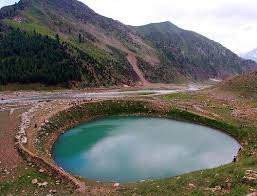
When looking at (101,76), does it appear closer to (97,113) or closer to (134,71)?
(134,71)

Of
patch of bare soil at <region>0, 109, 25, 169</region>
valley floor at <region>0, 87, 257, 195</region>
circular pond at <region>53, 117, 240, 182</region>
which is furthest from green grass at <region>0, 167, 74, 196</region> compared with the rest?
circular pond at <region>53, 117, 240, 182</region>

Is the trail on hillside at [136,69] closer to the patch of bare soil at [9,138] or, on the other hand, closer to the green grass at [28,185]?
the patch of bare soil at [9,138]

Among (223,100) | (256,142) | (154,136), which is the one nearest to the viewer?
(256,142)

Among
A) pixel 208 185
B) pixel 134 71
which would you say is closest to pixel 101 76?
pixel 134 71

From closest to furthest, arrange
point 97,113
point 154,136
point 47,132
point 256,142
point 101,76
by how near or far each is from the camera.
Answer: point 256,142, point 47,132, point 154,136, point 97,113, point 101,76

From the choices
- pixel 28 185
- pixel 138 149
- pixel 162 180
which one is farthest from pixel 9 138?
pixel 162 180

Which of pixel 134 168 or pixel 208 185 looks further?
pixel 134 168

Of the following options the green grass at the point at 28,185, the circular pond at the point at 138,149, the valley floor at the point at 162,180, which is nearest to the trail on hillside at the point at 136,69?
the valley floor at the point at 162,180
